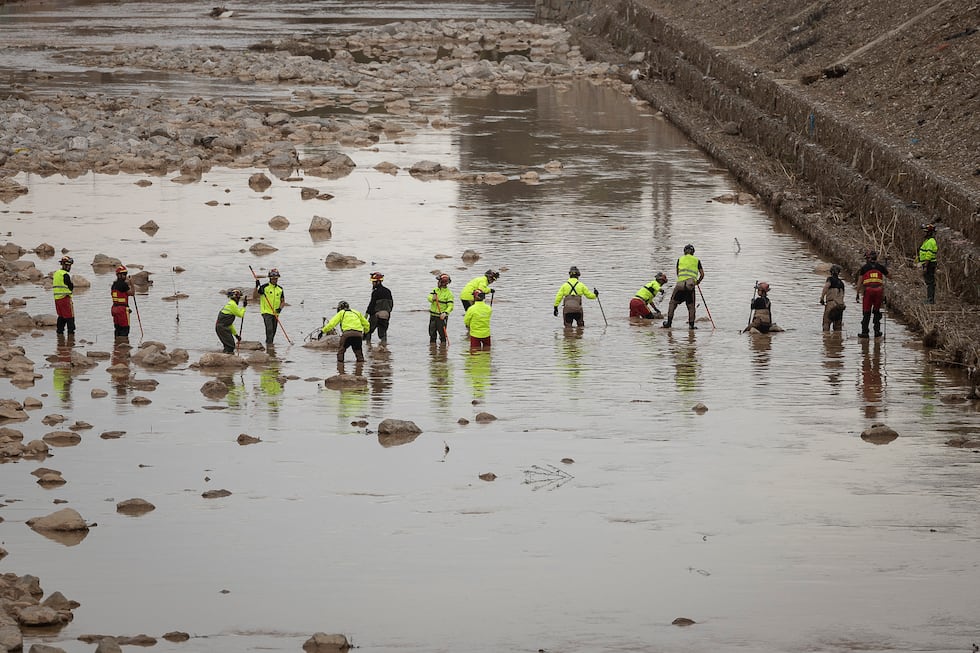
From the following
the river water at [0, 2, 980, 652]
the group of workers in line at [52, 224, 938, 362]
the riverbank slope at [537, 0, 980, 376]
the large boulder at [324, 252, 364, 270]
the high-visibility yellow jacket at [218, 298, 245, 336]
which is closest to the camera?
the river water at [0, 2, 980, 652]

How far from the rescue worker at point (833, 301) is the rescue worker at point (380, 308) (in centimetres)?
756

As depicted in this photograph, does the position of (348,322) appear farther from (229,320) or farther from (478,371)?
(478,371)

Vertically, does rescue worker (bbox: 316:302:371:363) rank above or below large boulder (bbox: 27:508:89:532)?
above

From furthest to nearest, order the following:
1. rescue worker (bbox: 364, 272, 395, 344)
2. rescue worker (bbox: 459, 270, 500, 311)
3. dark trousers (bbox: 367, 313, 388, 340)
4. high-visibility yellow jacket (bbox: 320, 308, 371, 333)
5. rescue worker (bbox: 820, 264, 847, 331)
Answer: rescue worker (bbox: 820, 264, 847, 331) → rescue worker (bbox: 459, 270, 500, 311) → dark trousers (bbox: 367, 313, 388, 340) → rescue worker (bbox: 364, 272, 395, 344) → high-visibility yellow jacket (bbox: 320, 308, 371, 333)

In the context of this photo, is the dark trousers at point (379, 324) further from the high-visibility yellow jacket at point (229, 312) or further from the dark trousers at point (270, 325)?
the high-visibility yellow jacket at point (229, 312)

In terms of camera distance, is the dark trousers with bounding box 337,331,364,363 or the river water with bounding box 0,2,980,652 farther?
the dark trousers with bounding box 337,331,364,363

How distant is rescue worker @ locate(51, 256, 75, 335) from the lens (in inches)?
977

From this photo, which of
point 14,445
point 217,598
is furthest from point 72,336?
point 217,598

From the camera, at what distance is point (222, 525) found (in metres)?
16.9

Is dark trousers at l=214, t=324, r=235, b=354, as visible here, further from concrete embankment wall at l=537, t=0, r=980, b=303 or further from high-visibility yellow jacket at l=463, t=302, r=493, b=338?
concrete embankment wall at l=537, t=0, r=980, b=303

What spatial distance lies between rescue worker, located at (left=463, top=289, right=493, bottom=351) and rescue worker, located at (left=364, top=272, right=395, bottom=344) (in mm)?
1427

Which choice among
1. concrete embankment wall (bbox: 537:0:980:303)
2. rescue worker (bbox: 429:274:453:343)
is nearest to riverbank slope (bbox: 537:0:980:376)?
concrete embankment wall (bbox: 537:0:980:303)

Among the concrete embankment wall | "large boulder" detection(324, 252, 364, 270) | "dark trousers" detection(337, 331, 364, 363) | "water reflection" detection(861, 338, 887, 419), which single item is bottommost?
"water reflection" detection(861, 338, 887, 419)

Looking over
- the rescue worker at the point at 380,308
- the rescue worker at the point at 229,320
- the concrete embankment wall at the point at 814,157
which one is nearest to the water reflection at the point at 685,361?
the rescue worker at the point at 380,308
